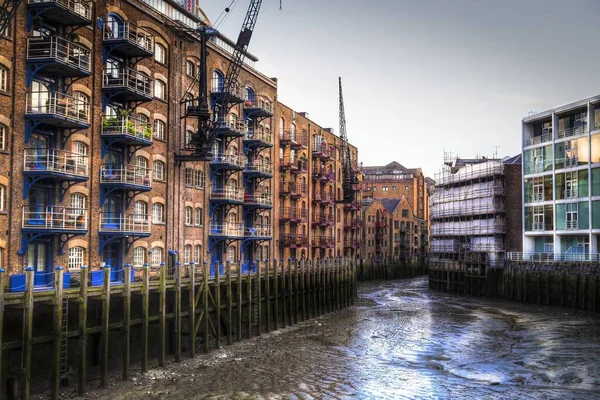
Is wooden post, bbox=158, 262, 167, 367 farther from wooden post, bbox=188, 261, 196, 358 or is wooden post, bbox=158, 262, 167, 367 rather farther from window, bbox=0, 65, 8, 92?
window, bbox=0, 65, 8, 92

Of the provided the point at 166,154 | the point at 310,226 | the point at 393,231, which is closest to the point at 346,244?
the point at 310,226

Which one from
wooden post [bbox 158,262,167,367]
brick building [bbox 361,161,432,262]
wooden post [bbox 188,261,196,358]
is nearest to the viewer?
wooden post [bbox 158,262,167,367]

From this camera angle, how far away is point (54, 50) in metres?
25.7

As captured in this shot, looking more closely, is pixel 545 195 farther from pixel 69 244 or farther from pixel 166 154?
pixel 69 244

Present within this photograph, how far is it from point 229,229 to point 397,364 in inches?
772

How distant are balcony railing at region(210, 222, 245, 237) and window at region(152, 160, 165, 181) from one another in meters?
6.14

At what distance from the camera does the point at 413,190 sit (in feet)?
369

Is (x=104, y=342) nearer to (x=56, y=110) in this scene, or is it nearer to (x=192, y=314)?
(x=192, y=314)

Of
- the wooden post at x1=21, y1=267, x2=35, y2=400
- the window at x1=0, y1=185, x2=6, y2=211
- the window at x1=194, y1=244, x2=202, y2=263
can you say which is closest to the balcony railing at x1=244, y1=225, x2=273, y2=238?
the window at x1=194, y1=244, x2=202, y2=263

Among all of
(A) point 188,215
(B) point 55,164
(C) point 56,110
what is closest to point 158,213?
(A) point 188,215

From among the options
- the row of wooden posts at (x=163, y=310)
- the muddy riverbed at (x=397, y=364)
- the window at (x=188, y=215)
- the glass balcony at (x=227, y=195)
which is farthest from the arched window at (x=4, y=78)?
→ the glass balcony at (x=227, y=195)

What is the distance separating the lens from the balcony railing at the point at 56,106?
2564 centimetres

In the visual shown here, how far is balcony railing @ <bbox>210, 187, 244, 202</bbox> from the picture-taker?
39.7 m

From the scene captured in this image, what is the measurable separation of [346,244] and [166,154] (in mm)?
39910
